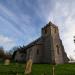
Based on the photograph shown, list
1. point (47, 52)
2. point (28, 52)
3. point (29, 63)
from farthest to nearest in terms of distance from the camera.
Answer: point (28, 52)
point (47, 52)
point (29, 63)

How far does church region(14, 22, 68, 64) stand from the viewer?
141 ft

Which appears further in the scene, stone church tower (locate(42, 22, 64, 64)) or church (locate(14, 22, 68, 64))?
church (locate(14, 22, 68, 64))

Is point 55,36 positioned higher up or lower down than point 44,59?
higher up

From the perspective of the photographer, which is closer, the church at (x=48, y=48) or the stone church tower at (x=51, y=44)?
the stone church tower at (x=51, y=44)

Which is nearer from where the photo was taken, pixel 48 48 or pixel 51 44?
pixel 51 44

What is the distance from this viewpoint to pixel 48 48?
4378 centimetres

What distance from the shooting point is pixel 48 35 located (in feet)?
149

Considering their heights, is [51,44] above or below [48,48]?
above

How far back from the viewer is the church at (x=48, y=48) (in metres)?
42.9

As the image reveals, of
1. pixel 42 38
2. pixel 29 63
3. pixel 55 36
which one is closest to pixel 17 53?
pixel 42 38

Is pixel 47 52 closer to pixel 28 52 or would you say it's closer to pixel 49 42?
pixel 49 42

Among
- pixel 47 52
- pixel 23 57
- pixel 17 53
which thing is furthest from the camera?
pixel 17 53

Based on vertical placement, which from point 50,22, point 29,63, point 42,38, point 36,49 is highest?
point 50,22

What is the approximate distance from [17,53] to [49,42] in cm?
1586
